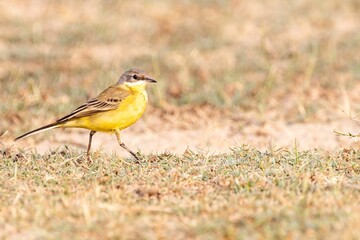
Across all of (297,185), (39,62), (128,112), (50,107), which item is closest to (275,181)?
(297,185)

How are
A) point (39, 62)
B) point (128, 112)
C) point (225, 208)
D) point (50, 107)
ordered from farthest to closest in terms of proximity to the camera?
point (39, 62), point (50, 107), point (128, 112), point (225, 208)

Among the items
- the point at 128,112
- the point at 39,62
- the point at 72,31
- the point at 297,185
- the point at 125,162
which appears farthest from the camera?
the point at 72,31

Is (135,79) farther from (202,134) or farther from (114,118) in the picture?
(202,134)

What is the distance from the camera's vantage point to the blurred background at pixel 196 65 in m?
9.43

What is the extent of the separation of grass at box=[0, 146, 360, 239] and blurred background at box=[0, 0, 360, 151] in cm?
159

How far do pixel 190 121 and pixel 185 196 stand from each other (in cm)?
398

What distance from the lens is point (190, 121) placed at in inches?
380

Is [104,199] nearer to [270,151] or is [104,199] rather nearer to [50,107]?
[270,151]

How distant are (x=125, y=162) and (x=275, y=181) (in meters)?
1.36

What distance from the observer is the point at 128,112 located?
293 inches

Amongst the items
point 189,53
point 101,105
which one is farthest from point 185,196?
point 189,53

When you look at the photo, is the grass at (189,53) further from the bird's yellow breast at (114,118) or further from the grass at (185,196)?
the grass at (185,196)

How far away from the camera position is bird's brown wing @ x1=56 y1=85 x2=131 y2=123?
7461mm

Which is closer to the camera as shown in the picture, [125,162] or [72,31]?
[125,162]
